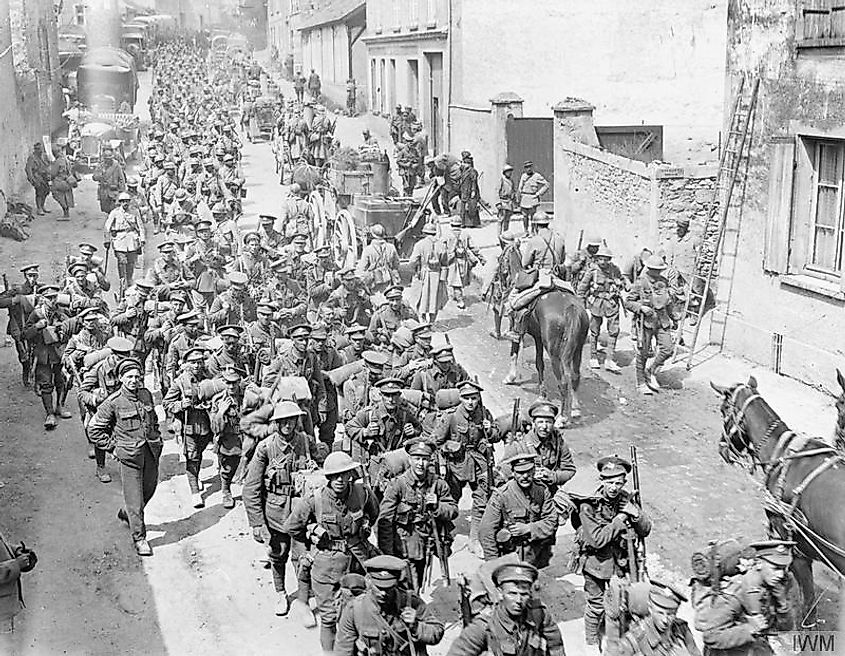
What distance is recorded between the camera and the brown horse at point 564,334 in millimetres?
11633

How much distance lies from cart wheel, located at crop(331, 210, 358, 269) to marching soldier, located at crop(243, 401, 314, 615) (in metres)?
8.72

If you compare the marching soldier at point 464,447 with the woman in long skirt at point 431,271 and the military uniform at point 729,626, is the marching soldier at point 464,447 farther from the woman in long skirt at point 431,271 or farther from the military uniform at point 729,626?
the woman in long skirt at point 431,271

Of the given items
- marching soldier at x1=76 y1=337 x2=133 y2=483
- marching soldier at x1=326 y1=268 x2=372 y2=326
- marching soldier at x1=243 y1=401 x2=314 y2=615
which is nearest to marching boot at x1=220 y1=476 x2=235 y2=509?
marching soldier at x1=76 y1=337 x2=133 y2=483

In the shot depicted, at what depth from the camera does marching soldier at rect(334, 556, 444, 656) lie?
6.11 metres

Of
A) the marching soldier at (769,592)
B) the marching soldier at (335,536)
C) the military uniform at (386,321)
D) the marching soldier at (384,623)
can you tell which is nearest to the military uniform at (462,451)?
the marching soldier at (335,536)

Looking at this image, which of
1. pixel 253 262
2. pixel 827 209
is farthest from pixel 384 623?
pixel 253 262

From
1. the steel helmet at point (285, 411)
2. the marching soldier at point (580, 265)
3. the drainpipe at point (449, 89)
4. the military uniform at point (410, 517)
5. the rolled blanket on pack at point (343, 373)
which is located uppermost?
the drainpipe at point (449, 89)

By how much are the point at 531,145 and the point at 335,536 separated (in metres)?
17.1

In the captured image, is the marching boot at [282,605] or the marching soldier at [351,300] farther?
the marching soldier at [351,300]

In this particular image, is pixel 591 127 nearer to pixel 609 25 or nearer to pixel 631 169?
pixel 631 169

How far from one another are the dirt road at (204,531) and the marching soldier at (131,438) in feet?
1.11

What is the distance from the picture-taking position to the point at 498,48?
25984 millimetres

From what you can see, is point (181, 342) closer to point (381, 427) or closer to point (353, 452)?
point (353, 452)

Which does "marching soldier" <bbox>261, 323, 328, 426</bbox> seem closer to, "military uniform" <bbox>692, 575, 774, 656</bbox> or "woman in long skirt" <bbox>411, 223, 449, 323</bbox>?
"woman in long skirt" <bbox>411, 223, 449, 323</bbox>
